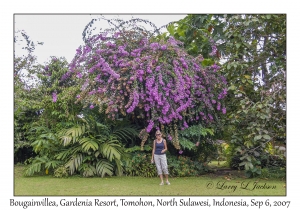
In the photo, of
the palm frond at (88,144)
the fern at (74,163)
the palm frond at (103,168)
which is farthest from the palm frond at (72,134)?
the palm frond at (103,168)

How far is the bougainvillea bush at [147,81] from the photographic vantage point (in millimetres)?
9070

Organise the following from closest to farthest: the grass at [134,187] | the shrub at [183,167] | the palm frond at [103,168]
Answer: the grass at [134,187] → the palm frond at [103,168] → the shrub at [183,167]

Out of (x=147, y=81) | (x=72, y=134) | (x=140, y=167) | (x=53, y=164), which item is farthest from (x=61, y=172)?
(x=147, y=81)

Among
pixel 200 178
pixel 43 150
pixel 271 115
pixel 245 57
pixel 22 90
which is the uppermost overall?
pixel 245 57

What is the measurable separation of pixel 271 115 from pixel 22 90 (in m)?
8.26

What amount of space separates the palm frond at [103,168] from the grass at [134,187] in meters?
0.21

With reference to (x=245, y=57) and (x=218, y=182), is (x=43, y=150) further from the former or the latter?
(x=245, y=57)

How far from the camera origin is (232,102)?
10133 millimetres

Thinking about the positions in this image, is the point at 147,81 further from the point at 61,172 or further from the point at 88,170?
the point at 61,172

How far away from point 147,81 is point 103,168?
2.53 meters

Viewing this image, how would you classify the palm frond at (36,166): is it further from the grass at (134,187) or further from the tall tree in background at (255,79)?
the tall tree in background at (255,79)

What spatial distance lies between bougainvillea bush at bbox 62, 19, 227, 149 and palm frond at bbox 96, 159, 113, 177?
115cm

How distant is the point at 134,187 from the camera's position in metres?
7.63
